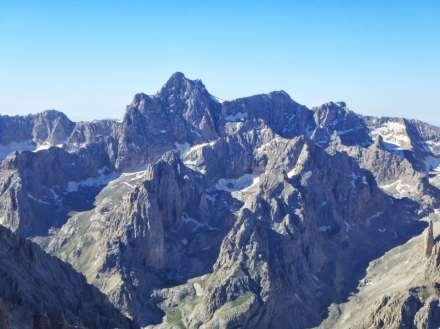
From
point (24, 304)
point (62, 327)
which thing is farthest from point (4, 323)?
point (24, 304)

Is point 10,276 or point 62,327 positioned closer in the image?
point 62,327

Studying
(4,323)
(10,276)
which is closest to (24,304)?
(10,276)

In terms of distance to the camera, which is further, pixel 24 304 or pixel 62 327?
pixel 24 304

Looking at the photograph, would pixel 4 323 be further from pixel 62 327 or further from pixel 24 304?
pixel 24 304

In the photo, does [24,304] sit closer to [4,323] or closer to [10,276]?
[10,276]

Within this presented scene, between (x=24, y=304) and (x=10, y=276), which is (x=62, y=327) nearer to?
(x=24, y=304)

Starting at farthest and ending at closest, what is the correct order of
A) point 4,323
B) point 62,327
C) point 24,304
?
point 24,304, point 62,327, point 4,323

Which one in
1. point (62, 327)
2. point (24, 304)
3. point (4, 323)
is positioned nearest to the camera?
point (4, 323)
